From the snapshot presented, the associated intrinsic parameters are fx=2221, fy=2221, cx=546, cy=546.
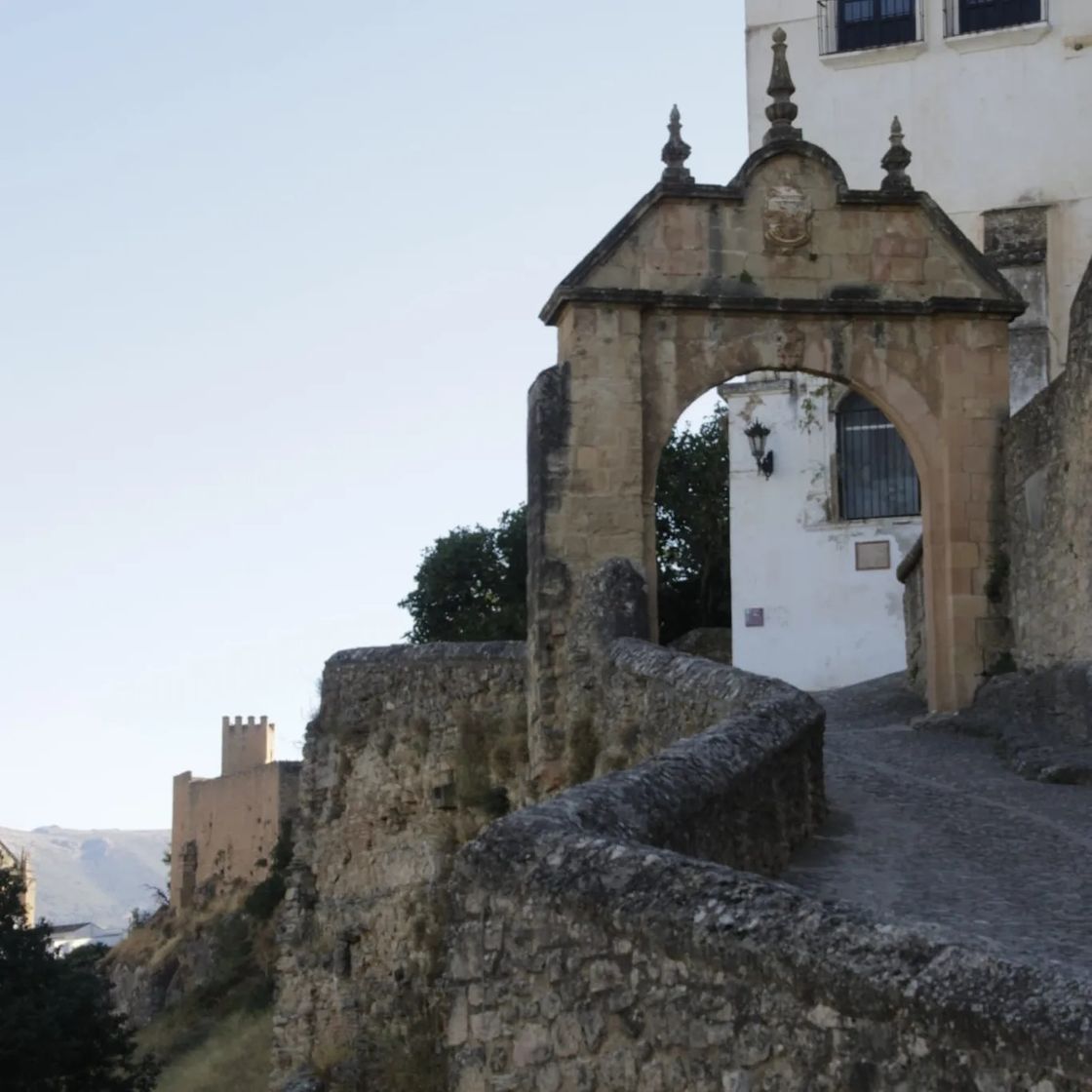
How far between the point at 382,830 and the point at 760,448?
11491mm

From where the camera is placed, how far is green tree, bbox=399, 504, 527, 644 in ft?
113

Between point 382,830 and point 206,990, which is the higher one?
point 382,830

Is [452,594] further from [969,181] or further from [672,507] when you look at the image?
[969,181]

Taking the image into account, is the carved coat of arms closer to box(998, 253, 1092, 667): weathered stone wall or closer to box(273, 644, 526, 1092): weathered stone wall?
box(998, 253, 1092, 667): weathered stone wall

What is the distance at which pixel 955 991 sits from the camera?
17.4 feet

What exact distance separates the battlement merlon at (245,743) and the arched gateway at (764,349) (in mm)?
50520

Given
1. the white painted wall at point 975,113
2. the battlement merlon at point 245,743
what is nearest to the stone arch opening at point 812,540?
the white painted wall at point 975,113

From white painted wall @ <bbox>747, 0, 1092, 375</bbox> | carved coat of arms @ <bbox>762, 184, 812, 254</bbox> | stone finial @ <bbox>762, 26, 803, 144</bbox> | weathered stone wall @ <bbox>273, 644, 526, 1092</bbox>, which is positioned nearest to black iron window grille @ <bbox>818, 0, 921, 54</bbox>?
white painted wall @ <bbox>747, 0, 1092, 375</bbox>

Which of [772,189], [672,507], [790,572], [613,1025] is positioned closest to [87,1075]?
[790,572]

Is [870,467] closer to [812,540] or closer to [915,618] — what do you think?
[812,540]

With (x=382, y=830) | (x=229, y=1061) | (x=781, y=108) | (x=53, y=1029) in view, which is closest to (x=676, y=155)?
(x=781, y=108)

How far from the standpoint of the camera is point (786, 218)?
16.8 metres

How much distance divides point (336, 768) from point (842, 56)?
14.2 metres

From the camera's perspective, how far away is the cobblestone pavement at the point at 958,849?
8383 millimetres
